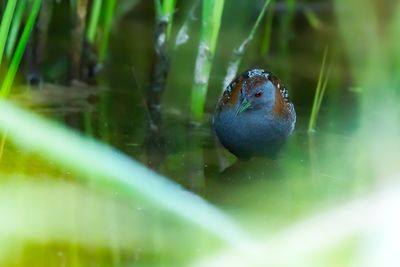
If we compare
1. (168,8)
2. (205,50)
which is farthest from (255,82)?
(168,8)

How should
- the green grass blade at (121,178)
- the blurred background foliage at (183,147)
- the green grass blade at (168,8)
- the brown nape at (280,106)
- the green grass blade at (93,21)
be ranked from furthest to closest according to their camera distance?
the green grass blade at (93,21) < the green grass blade at (168,8) < the brown nape at (280,106) < the blurred background foliage at (183,147) < the green grass blade at (121,178)

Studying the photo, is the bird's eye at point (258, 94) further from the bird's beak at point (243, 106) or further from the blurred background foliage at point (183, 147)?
the blurred background foliage at point (183, 147)

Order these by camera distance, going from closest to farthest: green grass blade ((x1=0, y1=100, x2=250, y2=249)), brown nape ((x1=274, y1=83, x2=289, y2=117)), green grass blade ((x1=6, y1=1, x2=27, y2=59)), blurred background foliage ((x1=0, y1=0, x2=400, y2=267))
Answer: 1. green grass blade ((x1=0, y1=100, x2=250, y2=249))
2. blurred background foliage ((x1=0, y1=0, x2=400, y2=267))
3. green grass blade ((x1=6, y1=1, x2=27, y2=59))
4. brown nape ((x1=274, y1=83, x2=289, y2=117))

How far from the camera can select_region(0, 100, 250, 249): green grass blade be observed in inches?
138

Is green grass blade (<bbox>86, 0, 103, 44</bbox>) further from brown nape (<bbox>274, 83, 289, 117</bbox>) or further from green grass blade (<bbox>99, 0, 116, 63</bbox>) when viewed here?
brown nape (<bbox>274, 83, 289, 117</bbox>)

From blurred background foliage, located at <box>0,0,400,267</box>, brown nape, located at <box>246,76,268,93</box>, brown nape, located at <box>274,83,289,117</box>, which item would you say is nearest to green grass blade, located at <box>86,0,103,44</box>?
blurred background foliage, located at <box>0,0,400,267</box>

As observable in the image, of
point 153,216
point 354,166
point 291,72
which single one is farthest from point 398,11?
point 153,216

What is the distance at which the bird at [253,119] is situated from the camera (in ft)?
16.2

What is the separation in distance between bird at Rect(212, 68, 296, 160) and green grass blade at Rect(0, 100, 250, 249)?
0.63 metres

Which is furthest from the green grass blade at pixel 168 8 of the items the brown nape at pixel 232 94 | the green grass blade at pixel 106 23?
the brown nape at pixel 232 94

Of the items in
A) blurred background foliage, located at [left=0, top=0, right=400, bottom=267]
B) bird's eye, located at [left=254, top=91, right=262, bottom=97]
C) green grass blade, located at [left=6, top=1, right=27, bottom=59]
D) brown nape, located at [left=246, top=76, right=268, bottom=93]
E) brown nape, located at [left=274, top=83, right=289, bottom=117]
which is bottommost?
blurred background foliage, located at [left=0, top=0, right=400, bottom=267]

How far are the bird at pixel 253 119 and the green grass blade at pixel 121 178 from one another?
2.08 feet

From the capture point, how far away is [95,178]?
4371mm

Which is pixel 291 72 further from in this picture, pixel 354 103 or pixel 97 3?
pixel 97 3
